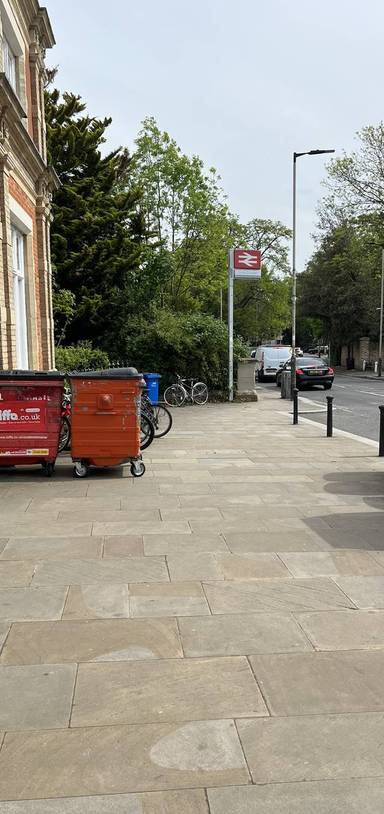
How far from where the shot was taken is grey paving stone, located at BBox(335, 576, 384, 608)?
400cm

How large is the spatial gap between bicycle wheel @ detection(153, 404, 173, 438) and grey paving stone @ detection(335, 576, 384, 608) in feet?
23.4

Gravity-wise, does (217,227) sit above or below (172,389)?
above

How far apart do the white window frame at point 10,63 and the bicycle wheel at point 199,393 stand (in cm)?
972

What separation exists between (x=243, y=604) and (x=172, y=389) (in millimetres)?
15392

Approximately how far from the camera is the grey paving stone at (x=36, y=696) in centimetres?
271

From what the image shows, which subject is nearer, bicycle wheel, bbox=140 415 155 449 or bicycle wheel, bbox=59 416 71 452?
bicycle wheel, bbox=59 416 71 452

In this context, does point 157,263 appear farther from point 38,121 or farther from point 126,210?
point 38,121

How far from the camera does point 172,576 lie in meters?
4.41

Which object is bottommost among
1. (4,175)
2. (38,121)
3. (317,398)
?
(317,398)

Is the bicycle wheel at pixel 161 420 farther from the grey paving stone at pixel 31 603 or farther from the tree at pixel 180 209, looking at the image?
the tree at pixel 180 209

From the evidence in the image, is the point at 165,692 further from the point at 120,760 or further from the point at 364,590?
the point at 364,590

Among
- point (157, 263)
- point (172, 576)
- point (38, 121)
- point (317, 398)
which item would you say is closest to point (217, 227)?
point (157, 263)

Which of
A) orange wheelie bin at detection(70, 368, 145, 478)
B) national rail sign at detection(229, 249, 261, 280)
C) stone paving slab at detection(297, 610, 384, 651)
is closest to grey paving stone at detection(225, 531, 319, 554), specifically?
stone paving slab at detection(297, 610, 384, 651)

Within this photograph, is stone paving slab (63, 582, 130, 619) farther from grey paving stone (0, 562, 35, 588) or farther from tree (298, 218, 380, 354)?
tree (298, 218, 380, 354)
